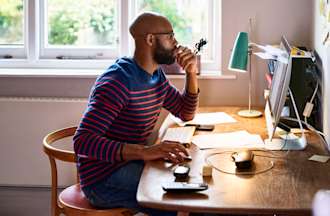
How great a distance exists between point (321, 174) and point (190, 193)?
458mm

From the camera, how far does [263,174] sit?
1.79m

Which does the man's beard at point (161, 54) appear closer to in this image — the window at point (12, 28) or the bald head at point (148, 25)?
the bald head at point (148, 25)

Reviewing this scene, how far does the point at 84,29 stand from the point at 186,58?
1.16 m

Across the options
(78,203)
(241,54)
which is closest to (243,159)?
(78,203)

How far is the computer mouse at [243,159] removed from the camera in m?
1.85

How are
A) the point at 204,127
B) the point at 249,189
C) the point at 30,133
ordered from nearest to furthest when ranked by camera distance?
1. the point at 249,189
2. the point at 204,127
3. the point at 30,133

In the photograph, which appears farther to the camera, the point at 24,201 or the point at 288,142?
the point at 24,201

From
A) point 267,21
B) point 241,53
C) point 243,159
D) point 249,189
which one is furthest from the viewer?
point 267,21

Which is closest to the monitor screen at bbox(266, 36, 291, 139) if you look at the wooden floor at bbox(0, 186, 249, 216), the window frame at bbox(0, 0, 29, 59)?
the wooden floor at bbox(0, 186, 249, 216)

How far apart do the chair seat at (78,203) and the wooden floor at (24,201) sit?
823 mm

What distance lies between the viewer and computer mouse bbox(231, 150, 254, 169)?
1846 mm

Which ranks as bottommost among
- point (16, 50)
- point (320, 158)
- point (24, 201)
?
point (24, 201)

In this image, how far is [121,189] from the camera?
2.07 meters

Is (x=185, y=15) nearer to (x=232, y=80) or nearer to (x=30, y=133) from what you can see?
(x=232, y=80)
